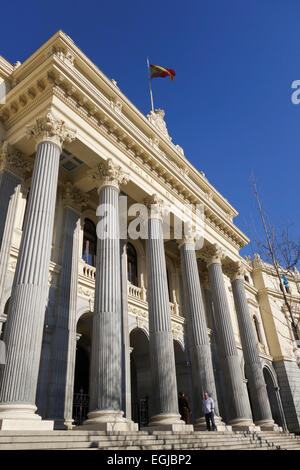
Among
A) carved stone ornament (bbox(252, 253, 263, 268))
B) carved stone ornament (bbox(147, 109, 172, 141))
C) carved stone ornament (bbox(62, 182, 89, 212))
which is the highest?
carved stone ornament (bbox(147, 109, 172, 141))

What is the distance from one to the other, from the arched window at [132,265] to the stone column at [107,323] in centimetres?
620

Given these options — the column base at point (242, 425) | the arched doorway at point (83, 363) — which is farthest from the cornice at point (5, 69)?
the column base at point (242, 425)

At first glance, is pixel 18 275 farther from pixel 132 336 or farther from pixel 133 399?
pixel 133 399

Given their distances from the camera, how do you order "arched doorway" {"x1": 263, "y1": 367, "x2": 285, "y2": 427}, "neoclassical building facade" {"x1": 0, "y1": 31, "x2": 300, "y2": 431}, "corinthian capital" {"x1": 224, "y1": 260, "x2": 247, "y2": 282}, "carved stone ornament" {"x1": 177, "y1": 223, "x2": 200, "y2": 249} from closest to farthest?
"neoclassical building facade" {"x1": 0, "y1": 31, "x2": 300, "y2": 431}, "carved stone ornament" {"x1": 177, "y1": 223, "x2": 200, "y2": 249}, "corinthian capital" {"x1": 224, "y1": 260, "x2": 247, "y2": 282}, "arched doorway" {"x1": 263, "y1": 367, "x2": 285, "y2": 427}

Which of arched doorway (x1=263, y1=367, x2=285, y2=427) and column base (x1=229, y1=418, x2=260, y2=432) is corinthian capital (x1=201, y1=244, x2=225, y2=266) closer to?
column base (x1=229, y1=418, x2=260, y2=432)

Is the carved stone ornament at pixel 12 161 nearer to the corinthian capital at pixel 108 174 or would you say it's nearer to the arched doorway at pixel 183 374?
the corinthian capital at pixel 108 174

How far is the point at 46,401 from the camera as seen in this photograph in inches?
445

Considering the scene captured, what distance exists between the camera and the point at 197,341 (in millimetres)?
15531

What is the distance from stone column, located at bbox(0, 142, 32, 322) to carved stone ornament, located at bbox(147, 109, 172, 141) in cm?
963

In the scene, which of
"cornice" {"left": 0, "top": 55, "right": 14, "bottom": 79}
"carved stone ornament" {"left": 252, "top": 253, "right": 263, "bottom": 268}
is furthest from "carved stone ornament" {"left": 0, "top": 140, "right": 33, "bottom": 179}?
"carved stone ornament" {"left": 252, "top": 253, "right": 263, "bottom": 268}

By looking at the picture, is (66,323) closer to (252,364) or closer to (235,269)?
(252,364)

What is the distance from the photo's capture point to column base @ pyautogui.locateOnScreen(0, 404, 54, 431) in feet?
23.1

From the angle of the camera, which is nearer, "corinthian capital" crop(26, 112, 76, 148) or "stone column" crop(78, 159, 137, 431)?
"stone column" crop(78, 159, 137, 431)
